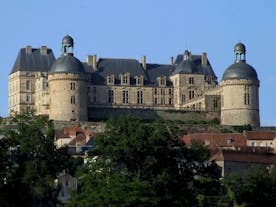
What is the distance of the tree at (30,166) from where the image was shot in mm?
78062

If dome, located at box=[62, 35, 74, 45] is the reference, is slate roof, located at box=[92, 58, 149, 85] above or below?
below

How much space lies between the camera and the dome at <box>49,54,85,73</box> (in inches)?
5620

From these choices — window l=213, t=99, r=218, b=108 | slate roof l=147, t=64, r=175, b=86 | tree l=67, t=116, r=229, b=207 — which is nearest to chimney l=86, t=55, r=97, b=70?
slate roof l=147, t=64, r=175, b=86

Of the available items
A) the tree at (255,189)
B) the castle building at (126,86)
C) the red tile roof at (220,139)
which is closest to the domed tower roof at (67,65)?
the castle building at (126,86)

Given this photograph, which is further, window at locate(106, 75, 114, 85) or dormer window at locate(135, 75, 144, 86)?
dormer window at locate(135, 75, 144, 86)

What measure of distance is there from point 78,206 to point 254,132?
5698 centimetres

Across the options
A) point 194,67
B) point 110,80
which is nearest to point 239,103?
point 194,67

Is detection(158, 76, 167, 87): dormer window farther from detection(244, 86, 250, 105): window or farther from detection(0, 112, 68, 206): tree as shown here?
detection(0, 112, 68, 206): tree

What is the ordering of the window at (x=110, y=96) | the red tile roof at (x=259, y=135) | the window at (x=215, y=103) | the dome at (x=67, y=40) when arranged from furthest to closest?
the dome at (x=67, y=40) < the window at (x=110, y=96) < the window at (x=215, y=103) < the red tile roof at (x=259, y=135)

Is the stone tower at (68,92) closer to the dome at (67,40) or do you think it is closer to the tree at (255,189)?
the dome at (67,40)

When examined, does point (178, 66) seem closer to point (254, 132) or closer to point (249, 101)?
point (249, 101)

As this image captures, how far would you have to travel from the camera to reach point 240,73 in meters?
145

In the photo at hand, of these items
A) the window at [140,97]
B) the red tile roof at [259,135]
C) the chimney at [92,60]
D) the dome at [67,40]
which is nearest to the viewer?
the red tile roof at [259,135]

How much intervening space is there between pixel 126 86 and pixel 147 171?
219ft
